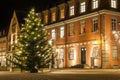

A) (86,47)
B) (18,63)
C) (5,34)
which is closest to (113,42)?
(86,47)

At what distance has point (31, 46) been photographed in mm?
34125

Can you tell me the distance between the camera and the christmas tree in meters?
34.1

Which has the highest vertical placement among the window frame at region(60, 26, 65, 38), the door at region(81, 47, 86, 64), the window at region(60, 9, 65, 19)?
the window at region(60, 9, 65, 19)

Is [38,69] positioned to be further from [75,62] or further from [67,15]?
[67,15]

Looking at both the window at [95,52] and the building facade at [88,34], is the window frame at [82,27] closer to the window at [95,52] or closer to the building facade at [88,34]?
the building facade at [88,34]

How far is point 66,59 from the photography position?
52.0m

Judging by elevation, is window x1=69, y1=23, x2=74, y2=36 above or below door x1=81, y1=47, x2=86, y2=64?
above

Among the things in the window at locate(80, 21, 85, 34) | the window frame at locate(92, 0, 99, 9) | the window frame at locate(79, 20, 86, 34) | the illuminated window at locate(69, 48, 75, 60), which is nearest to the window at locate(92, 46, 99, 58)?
the window frame at locate(79, 20, 86, 34)

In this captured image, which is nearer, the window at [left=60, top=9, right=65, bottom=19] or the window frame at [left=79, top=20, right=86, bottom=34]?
the window frame at [left=79, top=20, right=86, bottom=34]

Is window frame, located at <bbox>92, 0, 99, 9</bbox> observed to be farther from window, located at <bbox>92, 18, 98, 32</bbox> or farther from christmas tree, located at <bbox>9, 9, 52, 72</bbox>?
christmas tree, located at <bbox>9, 9, 52, 72</bbox>

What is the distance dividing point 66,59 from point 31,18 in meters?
18.8

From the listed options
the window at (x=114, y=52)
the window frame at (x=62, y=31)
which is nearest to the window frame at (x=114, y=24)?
the window at (x=114, y=52)

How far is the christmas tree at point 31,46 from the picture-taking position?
34062 millimetres

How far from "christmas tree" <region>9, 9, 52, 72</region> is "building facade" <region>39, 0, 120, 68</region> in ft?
28.7
